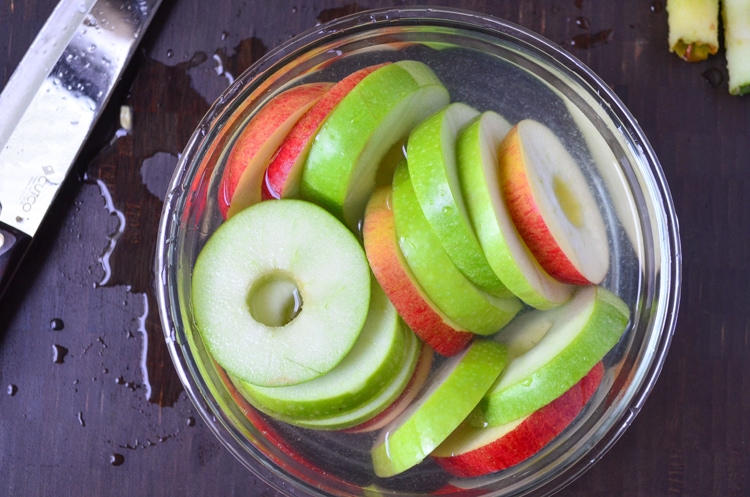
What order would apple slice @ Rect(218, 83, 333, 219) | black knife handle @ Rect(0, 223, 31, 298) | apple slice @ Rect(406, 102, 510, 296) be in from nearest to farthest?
apple slice @ Rect(406, 102, 510, 296) < apple slice @ Rect(218, 83, 333, 219) < black knife handle @ Rect(0, 223, 31, 298)

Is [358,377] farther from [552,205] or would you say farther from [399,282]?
[552,205]

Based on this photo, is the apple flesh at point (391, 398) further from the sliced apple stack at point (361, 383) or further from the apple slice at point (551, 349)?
the apple slice at point (551, 349)

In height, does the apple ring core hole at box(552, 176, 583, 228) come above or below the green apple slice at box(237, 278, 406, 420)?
above

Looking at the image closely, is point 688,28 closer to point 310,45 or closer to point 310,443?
point 310,45

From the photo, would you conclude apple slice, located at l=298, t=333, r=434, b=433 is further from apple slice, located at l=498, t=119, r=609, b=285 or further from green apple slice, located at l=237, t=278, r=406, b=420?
apple slice, located at l=498, t=119, r=609, b=285

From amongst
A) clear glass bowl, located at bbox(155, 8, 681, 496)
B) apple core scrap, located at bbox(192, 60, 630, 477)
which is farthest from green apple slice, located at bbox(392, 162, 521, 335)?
clear glass bowl, located at bbox(155, 8, 681, 496)

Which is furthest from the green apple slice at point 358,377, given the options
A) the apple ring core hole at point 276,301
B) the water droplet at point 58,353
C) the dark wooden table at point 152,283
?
the water droplet at point 58,353

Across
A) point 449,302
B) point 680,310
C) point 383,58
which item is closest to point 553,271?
point 449,302

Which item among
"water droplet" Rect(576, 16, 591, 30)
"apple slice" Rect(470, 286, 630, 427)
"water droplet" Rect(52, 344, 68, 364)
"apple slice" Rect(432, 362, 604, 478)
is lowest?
"apple slice" Rect(432, 362, 604, 478)

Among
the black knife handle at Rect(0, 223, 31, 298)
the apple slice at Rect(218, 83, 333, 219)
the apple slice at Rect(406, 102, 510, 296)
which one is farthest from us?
the black knife handle at Rect(0, 223, 31, 298)
